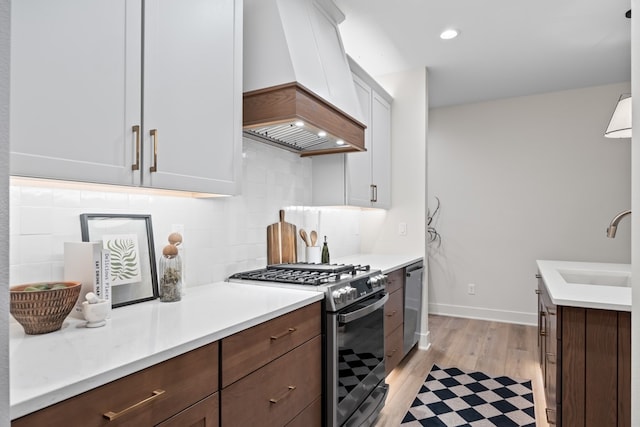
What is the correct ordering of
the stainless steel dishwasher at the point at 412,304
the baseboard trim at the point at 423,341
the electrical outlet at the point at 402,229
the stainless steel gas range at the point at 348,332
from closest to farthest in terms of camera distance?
1. the stainless steel gas range at the point at 348,332
2. the stainless steel dishwasher at the point at 412,304
3. the baseboard trim at the point at 423,341
4. the electrical outlet at the point at 402,229

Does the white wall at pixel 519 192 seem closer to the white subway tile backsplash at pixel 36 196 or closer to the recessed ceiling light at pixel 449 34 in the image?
the recessed ceiling light at pixel 449 34

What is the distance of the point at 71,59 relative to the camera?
3.54ft

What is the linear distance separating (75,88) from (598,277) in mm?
3306

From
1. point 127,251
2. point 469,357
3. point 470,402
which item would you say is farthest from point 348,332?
point 469,357

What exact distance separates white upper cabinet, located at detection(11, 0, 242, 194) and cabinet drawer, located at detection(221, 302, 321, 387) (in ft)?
1.97

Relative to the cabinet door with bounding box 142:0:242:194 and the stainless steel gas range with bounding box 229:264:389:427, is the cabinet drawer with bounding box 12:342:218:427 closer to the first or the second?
A: the cabinet door with bounding box 142:0:242:194

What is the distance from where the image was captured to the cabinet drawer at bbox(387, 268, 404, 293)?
2662mm

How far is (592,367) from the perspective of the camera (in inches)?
64.6

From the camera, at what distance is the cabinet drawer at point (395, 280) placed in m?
2.66

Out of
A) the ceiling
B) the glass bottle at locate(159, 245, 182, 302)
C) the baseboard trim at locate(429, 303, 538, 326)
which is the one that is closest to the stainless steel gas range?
the glass bottle at locate(159, 245, 182, 302)

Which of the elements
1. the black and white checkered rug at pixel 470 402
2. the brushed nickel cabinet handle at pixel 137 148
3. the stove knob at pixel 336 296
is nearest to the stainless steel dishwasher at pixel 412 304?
the black and white checkered rug at pixel 470 402

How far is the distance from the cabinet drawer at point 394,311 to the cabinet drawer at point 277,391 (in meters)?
0.95

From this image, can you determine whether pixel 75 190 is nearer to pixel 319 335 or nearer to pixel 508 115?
pixel 319 335

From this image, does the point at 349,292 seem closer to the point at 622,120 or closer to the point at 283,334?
the point at 283,334
